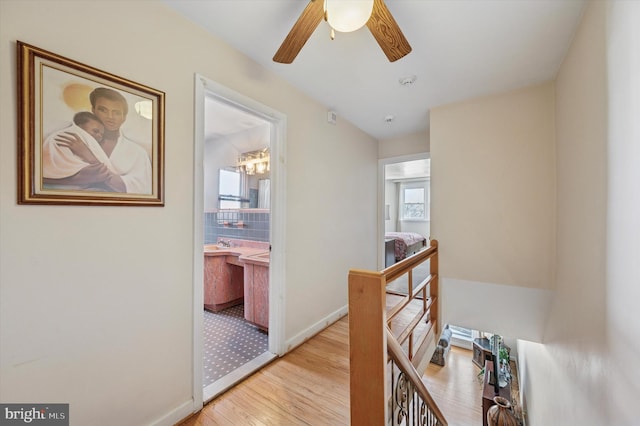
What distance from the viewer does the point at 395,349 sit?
1.01m

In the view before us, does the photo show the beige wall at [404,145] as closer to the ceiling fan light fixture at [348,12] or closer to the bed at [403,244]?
the ceiling fan light fixture at [348,12]

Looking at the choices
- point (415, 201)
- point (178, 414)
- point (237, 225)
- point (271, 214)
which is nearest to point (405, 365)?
point (178, 414)

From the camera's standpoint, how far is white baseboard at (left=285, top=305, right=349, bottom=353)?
2.26 m

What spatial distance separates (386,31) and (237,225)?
306 centimetres

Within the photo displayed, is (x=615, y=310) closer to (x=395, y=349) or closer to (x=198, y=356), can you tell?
(x=395, y=349)

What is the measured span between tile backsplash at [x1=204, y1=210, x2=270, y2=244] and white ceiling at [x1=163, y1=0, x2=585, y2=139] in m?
1.77

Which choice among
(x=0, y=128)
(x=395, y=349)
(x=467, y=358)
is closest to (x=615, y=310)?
(x=395, y=349)

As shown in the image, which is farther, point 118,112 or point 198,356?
point 198,356

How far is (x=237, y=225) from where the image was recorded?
11.9 ft

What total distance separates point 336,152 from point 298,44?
1570mm

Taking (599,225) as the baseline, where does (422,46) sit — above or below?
above

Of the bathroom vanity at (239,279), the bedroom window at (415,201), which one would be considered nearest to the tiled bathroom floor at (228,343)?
the bathroom vanity at (239,279)

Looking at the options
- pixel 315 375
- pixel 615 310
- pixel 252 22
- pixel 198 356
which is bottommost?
pixel 315 375

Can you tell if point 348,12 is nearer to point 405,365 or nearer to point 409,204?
point 405,365
